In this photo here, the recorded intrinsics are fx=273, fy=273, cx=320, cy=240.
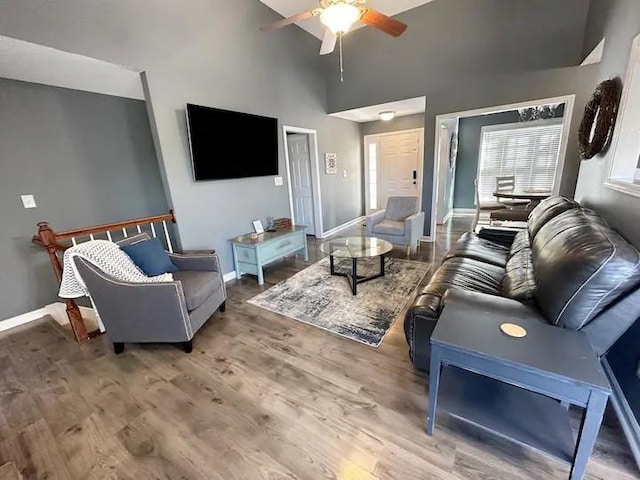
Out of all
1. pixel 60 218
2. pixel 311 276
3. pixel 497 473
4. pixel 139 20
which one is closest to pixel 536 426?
pixel 497 473

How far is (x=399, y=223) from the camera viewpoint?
13.7ft

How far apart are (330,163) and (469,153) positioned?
11.9ft

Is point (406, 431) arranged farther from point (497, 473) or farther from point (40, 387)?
point (40, 387)

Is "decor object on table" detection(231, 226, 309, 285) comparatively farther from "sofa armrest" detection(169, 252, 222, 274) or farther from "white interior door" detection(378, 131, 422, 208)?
"white interior door" detection(378, 131, 422, 208)

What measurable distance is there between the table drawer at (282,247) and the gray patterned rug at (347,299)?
0.37 m

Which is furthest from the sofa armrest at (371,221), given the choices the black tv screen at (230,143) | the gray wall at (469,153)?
the gray wall at (469,153)

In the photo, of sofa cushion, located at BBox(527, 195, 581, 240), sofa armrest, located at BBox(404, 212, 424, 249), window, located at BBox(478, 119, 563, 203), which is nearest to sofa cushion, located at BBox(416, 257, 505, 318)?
sofa cushion, located at BBox(527, 195, 581, 240)

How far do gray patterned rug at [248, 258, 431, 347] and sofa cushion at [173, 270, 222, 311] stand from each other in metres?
0.58

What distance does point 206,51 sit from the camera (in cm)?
304

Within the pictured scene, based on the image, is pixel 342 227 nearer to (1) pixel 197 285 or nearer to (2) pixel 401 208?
(2) pixel 401 208

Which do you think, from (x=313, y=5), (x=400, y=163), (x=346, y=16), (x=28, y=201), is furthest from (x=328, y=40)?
(x=400, y=163)

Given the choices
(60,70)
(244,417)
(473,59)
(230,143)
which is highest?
(473,59)

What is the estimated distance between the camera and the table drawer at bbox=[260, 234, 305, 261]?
135 inches

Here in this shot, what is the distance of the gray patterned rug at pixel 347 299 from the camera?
236 centimetres
